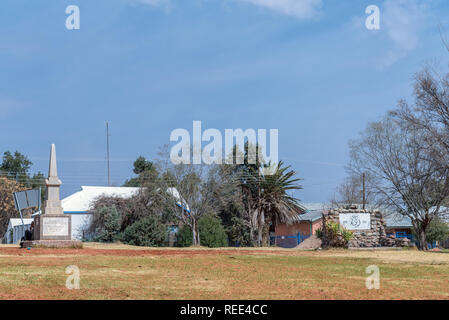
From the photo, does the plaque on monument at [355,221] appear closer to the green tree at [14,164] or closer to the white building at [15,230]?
the white building at [15,230]

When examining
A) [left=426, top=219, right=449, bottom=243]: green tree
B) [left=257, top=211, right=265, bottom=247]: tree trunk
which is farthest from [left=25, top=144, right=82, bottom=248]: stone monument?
[left=426, top=219, right=449, bottom=243]: green tree

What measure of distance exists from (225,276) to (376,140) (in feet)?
78.7

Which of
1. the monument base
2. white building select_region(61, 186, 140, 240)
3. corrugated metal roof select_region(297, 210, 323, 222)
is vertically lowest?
the monument base

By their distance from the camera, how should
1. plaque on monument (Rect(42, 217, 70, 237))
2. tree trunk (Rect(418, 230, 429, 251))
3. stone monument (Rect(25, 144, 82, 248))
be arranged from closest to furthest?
stone monument (Rect(25, 144, 82, 248)), plaque on monument (Rect(42, 217, 70, 237)), tree trunk (Rect(418, 230, 429, 251))

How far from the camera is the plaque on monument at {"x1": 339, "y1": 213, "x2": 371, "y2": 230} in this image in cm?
3178

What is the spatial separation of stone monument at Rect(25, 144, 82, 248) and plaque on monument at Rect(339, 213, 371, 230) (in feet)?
48.2

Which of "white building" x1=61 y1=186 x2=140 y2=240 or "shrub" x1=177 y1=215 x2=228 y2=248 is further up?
"white building" x1=61 y1=186 x2=140 y2=240

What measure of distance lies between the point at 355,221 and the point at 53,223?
54.0 ft

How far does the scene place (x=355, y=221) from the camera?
32.0 metres

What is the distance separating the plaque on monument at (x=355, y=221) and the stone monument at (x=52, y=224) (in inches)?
579

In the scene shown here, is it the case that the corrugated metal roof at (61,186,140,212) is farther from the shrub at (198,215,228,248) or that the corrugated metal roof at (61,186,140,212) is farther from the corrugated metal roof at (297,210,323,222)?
the corrugated metal roof at (297,210,323,222)
